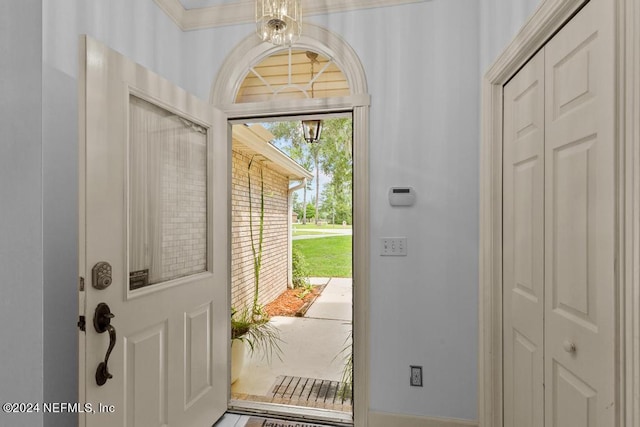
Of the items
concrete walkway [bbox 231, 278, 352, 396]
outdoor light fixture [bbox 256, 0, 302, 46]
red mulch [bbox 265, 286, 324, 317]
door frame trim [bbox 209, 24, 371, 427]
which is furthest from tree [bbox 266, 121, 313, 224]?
outdoor light fixture [bbox 256, 0, 302, 46]

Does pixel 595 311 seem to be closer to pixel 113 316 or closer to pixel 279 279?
pixel 113 316

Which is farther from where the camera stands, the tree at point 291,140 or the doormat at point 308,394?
the tree at point 291,140

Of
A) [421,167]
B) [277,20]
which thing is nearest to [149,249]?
[277,20]

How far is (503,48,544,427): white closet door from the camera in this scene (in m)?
1.30

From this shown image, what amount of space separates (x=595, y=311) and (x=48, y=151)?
2029mm

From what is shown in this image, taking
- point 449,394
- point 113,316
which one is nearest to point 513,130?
point 449,394

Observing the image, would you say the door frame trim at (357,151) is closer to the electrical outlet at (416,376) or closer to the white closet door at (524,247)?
the electrical outlet at (416,376)

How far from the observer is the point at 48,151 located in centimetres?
142

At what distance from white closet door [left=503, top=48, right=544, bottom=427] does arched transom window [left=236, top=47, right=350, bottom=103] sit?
44.8 inches

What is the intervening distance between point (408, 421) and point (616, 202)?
170cm

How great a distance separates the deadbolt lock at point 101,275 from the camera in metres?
1.28

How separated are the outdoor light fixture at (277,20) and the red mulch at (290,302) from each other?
15.0 feet

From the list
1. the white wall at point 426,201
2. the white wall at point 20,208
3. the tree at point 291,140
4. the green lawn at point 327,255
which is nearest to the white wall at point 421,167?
the white wall at point 426,201

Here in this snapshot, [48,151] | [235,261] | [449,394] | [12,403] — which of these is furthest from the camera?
[235,261]
